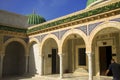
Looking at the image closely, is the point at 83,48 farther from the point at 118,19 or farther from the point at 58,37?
the point at 118,19

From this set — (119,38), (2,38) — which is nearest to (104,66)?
(119,38)

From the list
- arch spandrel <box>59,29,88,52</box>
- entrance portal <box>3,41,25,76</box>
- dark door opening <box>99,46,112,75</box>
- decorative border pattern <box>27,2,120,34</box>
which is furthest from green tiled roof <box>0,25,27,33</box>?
dark door opening <box>99,46,112,75</box>

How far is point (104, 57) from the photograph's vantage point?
11.4m

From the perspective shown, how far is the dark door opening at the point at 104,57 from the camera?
36.6 ft

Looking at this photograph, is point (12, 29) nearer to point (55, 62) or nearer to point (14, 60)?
point (14, 60)

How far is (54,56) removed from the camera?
13.3 meters

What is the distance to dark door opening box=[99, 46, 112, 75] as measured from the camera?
36.6 feet

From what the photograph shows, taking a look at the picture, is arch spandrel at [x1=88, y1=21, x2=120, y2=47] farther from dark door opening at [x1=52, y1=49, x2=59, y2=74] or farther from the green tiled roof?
the green tiled roof

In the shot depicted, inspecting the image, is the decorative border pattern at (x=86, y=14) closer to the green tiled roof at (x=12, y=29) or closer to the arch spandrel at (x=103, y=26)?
the arch spandrel at (x=103, y=26)

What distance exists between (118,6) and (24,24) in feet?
32.4

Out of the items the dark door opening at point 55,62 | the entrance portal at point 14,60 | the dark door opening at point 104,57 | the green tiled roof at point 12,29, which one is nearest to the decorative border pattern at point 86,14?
the green tiled roof at point 12,29

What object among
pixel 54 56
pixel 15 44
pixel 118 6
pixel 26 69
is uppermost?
pixel 118 6

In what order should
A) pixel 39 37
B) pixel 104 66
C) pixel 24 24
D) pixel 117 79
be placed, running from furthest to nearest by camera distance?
pixel 24 24, pixel 39 37, pixel 104 66, pixel 117 79

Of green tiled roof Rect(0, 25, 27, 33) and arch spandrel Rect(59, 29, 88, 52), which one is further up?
green tiled roof Rect(0, 25, 27, 33)
